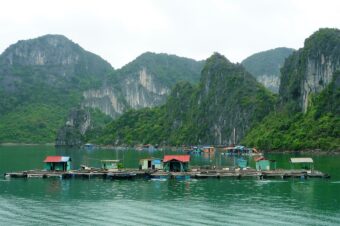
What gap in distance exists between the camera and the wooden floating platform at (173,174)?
67125 millimetres

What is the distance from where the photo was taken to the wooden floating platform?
67125 mm

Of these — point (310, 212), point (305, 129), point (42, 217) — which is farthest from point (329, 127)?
point (42, 217)

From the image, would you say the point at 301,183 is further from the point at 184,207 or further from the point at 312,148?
the point at 312,148

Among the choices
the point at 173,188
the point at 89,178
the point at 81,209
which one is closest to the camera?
the point at 81,209

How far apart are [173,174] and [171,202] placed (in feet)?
67.0

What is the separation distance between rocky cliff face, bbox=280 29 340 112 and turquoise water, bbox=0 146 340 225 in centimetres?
9619

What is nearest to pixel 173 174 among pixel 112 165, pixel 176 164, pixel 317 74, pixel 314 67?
pixel 176 164

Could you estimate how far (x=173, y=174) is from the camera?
225ft

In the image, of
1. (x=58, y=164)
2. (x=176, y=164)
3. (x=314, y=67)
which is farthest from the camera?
(x=314, y=67)

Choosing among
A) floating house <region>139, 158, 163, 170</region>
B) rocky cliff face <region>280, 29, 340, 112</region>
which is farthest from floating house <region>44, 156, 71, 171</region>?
rocky cliff face <region>280, 29, 340, 112</region>

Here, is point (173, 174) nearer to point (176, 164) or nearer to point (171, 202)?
point (176, 164)

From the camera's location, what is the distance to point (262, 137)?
14812cm

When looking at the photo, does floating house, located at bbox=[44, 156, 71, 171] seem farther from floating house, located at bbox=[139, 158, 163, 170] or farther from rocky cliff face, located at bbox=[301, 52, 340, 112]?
rocky cliff face, located at bbox=[301, 52, 340, 112]

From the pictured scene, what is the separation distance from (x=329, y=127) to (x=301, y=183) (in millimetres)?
72930
